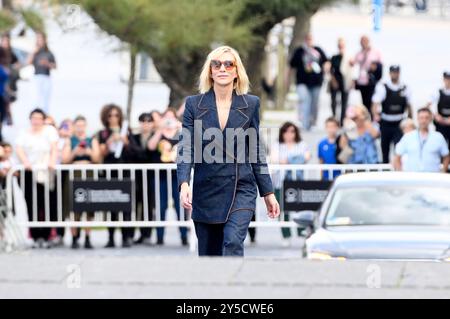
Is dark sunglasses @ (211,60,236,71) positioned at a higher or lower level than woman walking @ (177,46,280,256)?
higher

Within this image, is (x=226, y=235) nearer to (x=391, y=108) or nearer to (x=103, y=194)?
(x=103, y=194)

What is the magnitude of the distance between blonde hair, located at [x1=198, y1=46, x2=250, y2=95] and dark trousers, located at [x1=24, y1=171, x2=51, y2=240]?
325 inches

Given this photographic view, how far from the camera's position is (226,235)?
31.7ft

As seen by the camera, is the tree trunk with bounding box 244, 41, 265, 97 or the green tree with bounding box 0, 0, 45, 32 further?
the tree trunk with bounding box 244, 41, 265, 97

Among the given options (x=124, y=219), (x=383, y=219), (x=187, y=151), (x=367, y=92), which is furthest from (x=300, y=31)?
(x=187, y=151)

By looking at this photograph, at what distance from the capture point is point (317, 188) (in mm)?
17828

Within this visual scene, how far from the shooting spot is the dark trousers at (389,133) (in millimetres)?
21953

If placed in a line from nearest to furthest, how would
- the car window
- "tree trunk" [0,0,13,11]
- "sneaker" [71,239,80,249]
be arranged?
1. the car window
2. "sneaker" [71,239,80,249]
3. "tree trunk" [0,0,13,11]

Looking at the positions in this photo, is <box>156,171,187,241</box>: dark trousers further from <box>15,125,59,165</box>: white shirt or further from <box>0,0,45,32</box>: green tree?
<box>0,0,45,32</box>: green tree

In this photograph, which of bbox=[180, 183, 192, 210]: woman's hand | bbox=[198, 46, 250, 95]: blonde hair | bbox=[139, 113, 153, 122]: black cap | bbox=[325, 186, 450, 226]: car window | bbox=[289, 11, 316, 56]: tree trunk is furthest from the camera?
bbox=[289, 11, 316, 56]: tree trunk

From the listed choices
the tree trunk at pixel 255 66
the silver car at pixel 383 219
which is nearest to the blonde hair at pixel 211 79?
the silver car at pixel 383 219

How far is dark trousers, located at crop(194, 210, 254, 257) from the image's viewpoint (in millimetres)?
9625

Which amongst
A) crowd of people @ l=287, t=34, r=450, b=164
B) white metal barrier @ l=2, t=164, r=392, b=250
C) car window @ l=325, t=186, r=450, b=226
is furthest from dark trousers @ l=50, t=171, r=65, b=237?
car window @ l=325, t=186, r=450, b=226
